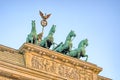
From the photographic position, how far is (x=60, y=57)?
25.9m

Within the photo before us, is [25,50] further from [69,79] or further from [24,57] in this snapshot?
[69,79]

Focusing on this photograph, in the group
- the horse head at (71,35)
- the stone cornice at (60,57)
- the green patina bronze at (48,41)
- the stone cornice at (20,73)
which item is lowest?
the stone cornice at (20,73)

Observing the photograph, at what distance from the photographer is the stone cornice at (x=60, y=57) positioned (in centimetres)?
2500

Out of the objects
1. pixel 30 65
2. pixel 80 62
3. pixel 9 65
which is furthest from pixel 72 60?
pixel 9 65

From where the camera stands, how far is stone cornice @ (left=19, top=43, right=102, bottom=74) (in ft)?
82.0

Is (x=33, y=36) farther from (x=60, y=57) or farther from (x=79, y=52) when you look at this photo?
(x=79, y=52)

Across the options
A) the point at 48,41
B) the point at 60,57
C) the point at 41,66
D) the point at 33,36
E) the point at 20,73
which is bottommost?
the point at 20,73

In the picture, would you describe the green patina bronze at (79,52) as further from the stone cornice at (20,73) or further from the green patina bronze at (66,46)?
the stone cornice at (20,73)

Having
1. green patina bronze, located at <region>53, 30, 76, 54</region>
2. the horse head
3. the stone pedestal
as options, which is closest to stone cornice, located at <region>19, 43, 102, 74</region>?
the stone pedestal

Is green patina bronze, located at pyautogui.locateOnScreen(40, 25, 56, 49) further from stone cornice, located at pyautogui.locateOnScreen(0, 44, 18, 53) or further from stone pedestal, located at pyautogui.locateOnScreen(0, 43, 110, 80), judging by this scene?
stone cornice, located at pyautogui.locateOnScreen(0, 44, 18, 53)

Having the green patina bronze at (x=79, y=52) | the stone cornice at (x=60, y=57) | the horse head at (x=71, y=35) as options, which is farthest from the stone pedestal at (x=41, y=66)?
the horse head at (x=71, y=35)

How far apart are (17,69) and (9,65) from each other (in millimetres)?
589

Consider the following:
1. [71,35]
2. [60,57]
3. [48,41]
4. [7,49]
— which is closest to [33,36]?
[48,41]

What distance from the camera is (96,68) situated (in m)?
27.3
